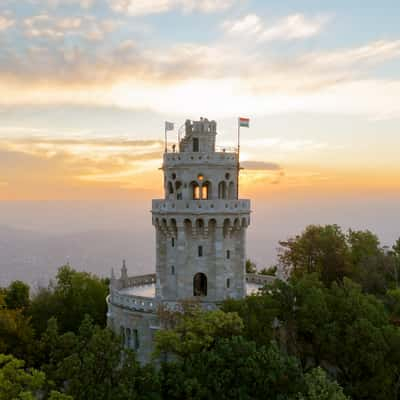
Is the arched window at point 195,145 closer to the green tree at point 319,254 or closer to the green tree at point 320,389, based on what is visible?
the green tree at point 319,254

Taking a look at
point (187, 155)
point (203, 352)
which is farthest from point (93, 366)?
point (187, 155)

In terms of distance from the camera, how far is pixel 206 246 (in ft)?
141

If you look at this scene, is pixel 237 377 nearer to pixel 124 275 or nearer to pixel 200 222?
pixel 200 222

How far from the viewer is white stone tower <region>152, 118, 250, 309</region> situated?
42.2 meters

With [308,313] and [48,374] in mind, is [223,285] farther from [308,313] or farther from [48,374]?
[48,374]

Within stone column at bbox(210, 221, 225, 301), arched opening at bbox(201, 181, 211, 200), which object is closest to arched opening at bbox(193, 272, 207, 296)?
stone column at bbox(210, 221, 225, 301)

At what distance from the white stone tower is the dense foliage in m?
5.91

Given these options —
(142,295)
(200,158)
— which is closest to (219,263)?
(142,295)

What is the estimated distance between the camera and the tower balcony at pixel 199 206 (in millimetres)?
41688

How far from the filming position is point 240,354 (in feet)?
91.0

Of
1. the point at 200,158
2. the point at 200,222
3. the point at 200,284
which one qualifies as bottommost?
the point at 200,284

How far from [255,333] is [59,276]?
33.9 metres

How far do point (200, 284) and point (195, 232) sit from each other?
5.05 metres

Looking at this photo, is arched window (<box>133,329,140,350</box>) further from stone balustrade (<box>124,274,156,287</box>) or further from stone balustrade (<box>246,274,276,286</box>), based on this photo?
stone balustrade (<box>246,274,276,286</box>)
